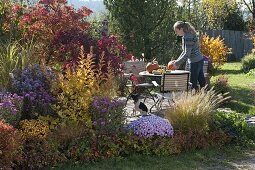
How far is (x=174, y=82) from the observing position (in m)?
8.42

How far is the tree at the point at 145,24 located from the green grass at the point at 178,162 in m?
7.43

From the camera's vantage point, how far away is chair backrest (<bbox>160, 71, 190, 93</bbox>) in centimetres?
835

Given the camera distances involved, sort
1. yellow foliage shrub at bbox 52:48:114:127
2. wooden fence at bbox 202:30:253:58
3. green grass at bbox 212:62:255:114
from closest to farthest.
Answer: yellow foliage shrub at bbox 52:48:114:127
green grass at bbox 212:62:255:114
wooden fence at bbox 202:30:253:58

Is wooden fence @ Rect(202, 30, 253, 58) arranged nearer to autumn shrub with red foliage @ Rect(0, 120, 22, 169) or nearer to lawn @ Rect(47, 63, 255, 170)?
lawn @ Rect(47, 63, 255, 170)

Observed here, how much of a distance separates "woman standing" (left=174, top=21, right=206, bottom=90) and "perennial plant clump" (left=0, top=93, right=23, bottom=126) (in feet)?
12.6

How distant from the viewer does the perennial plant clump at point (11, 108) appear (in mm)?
5684

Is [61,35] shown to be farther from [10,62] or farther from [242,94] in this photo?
[242,94]

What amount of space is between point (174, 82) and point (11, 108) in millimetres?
3560

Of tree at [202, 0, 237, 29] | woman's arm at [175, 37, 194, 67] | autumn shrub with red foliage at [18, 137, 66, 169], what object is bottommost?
autumn shrub with red foliage at [18, 137, 66, 169]

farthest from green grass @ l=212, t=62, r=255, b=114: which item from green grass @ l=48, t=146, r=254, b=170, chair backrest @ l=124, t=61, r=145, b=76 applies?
green grass @ l=48, t=146, r=254, b=170

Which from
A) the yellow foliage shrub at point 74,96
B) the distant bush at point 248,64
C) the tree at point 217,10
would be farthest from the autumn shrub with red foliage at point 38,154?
the tree at point 217,10

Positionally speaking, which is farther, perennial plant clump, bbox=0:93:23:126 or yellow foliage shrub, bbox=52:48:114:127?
yellow foliage shrub, bbox=52:48:114:127

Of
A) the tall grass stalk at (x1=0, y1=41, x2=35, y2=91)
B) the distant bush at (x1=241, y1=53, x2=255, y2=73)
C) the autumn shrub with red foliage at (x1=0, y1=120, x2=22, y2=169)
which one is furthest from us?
the distant bush at (x1=241, y1=53, x2=255, y2=73)

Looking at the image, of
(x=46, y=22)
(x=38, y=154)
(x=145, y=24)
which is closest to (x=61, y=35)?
(x=46, y=22)
